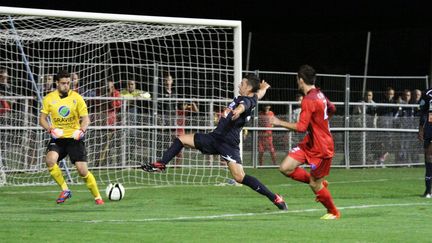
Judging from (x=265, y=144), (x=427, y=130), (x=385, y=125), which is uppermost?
(x=427, y=130)

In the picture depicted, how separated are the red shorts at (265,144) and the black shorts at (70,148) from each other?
9.83 m

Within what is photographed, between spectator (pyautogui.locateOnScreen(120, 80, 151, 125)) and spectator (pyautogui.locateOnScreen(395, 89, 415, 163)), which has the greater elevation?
spectator (pyautogui.locateOnScreen(120, 80, 151, 125))

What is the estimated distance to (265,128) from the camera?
80.8 feet

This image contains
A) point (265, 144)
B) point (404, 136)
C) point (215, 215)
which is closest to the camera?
point (215, 215)

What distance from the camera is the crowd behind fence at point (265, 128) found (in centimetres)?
2066

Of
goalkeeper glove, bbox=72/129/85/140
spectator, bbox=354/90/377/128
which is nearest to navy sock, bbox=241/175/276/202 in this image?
goalkeeper glove, bbox=72/129/85/140

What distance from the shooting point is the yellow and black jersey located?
50.6 feet

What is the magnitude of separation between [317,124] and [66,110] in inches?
175

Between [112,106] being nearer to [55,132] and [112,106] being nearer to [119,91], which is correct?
[119,91]

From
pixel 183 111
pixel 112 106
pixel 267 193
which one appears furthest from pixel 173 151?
pixel 183 111

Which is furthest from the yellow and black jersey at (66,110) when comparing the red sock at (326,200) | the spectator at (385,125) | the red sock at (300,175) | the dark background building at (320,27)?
the dark background building at (320,27)

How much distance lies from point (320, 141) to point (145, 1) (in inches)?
804

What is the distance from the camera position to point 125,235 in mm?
10602

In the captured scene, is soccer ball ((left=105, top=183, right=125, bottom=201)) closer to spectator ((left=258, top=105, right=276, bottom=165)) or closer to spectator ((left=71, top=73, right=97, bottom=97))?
spectator ((left=71, top=73, right=97, bottom=97))
